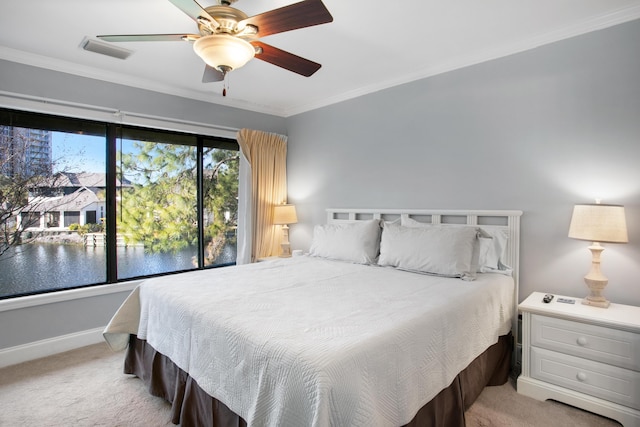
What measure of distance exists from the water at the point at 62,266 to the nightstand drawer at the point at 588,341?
11.4 feet

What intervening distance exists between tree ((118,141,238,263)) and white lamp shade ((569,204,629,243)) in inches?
135

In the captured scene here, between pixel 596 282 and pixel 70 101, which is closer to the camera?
pixel 596 282

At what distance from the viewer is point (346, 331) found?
1.40 metres

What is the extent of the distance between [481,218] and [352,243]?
1.10 metres

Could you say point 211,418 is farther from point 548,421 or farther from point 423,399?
point 548,421

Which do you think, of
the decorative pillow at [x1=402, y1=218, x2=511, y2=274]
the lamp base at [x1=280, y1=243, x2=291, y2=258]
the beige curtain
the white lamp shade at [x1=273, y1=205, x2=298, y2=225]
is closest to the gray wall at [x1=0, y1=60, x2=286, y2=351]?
the beige curtain

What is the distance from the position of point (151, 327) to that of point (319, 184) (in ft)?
8.18

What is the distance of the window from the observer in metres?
2.83

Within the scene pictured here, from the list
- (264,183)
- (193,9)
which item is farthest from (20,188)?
(193,9)

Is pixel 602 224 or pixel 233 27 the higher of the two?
pixel 233 27

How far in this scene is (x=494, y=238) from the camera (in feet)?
8.57

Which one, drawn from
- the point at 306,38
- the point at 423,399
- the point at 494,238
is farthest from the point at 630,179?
the point at 306,38

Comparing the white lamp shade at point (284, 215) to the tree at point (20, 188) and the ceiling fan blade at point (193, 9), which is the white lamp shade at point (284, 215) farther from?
the ceiling fan blade at point (193, 9)

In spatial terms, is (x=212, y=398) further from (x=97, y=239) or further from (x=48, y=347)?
(x=97, y=239)
